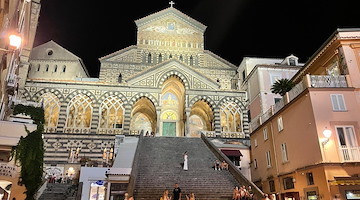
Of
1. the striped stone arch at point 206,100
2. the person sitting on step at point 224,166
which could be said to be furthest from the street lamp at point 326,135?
the striped stone arch at point 206,100

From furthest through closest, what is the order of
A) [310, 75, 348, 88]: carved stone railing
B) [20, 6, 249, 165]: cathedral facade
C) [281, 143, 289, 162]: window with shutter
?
[20, 6, 249, 165]: cathedral facade < [281, 143, 289, 162]: window with shutter < [310, 75, 348, 88]: carved stone railing

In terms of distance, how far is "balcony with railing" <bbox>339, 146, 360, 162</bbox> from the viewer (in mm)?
13732

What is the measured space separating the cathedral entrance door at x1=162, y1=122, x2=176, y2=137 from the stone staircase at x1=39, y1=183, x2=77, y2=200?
15947 mm

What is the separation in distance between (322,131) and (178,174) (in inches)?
338

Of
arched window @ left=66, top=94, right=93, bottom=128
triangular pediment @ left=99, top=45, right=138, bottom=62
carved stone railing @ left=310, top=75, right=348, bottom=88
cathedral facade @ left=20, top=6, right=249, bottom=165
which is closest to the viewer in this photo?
carved stone railing @ left=310, top=75, right=348, bottom=88

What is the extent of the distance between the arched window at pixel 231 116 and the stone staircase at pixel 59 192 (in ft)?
61.1

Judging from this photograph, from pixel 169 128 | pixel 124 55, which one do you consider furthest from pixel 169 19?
pixel 169 128

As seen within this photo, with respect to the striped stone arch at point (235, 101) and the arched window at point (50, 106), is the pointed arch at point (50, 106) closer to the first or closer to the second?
the arched window at point (50, 106)

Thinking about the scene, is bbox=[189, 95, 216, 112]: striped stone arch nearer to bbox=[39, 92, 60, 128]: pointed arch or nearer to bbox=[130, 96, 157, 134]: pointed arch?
→ bbox=[130, 96, 157, 134]: pointed arch

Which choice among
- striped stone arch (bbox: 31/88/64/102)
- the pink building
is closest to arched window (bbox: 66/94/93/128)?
striped stone arch (bbox: 31/88/64/102)

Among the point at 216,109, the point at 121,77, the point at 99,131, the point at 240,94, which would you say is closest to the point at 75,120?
the point at 99,131

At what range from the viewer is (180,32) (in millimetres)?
39938

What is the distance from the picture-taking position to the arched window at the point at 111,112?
96.9 ft

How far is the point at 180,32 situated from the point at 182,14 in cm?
277
